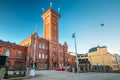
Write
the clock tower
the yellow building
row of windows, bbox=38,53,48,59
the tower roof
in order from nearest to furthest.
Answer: row of windows, bbox=38,53,48,59
the clock tower
the tower roof
the yellow building

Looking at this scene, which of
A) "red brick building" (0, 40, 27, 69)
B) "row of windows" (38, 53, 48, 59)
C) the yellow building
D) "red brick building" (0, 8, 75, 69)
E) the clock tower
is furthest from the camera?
the yellow building

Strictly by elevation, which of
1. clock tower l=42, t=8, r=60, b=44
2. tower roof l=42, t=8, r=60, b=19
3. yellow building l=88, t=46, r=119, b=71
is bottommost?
yellow building l=88, t=46, r=119, b=71

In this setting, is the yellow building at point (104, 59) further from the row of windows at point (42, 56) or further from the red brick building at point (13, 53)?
the red brick building at point (13, 53)

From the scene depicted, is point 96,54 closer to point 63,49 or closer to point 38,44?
point 63,49

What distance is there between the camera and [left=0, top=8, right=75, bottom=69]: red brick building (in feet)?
130

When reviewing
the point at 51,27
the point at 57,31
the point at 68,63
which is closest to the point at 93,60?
the point at 68,63

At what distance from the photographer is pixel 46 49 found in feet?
158

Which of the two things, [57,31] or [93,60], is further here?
[93,60]

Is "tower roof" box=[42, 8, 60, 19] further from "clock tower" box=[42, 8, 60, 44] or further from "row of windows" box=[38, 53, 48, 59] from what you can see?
"row of windows" box=[38, 53, 48, 59]

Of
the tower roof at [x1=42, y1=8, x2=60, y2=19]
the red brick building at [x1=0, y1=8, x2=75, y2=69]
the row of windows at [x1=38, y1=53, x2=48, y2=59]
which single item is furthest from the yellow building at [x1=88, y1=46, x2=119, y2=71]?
the tower roof at [x1=42, y1=8, x2=60, y2=19]

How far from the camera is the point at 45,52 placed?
47.2 meters

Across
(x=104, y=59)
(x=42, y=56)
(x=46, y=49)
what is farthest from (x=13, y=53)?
(x=104, y=59)

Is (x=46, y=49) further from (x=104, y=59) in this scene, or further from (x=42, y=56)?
(x=104, y=59)

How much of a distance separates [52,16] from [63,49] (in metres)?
18.1
